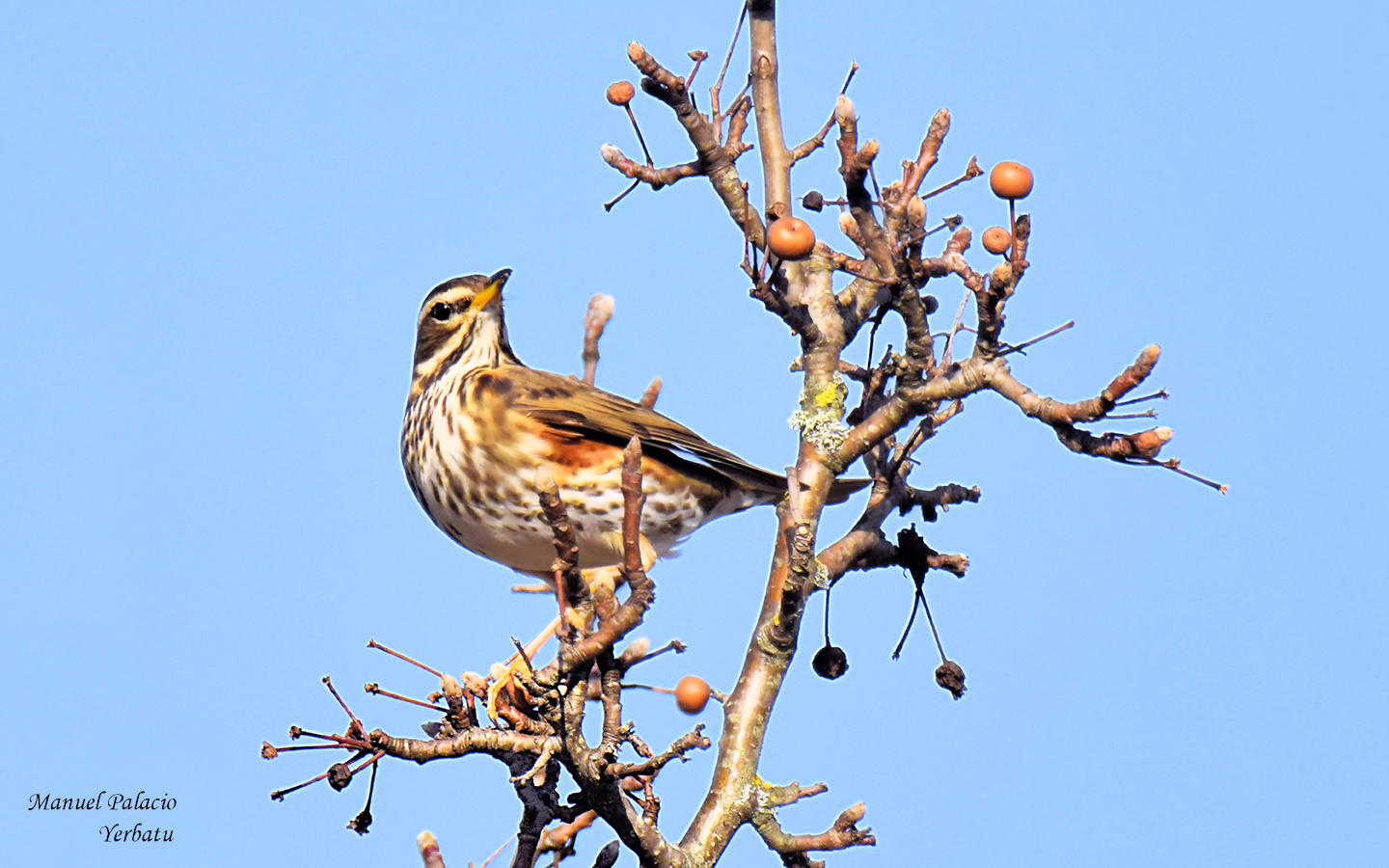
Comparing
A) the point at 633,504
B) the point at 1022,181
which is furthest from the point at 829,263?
the point at 633,504

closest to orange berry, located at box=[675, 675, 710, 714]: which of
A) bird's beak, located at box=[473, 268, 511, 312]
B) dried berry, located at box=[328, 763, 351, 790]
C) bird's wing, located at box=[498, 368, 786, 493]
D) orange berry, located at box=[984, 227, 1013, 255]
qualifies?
dried berry, located at box=[328, 763, 351, 790]

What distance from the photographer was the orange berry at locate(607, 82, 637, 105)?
5176 millimetres

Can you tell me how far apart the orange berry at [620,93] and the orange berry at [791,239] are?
3.78ft

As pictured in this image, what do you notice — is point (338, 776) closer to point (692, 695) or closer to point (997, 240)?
point (692, 695)

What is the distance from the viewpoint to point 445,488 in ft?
22.5

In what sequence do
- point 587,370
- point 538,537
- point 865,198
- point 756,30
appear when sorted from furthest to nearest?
point 587,370
point 538,537
point 756,30
point 865,198

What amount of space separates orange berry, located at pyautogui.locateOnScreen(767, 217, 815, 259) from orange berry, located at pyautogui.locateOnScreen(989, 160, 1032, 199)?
0.57 metres

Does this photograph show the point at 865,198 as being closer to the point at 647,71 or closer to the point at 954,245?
the point at 954,245

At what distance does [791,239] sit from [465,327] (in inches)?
159

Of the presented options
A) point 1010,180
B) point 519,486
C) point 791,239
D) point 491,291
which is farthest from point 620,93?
point 491,291

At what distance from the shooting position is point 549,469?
6.71m

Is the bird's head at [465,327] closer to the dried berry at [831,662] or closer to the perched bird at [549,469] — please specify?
the perched bird at [549,469]

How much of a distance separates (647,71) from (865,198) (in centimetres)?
119

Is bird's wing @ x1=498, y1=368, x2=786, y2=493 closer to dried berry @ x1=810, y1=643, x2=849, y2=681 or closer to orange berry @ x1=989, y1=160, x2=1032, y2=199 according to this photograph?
dried berry @ x1=810, y1=643, x2=849, y2=681
